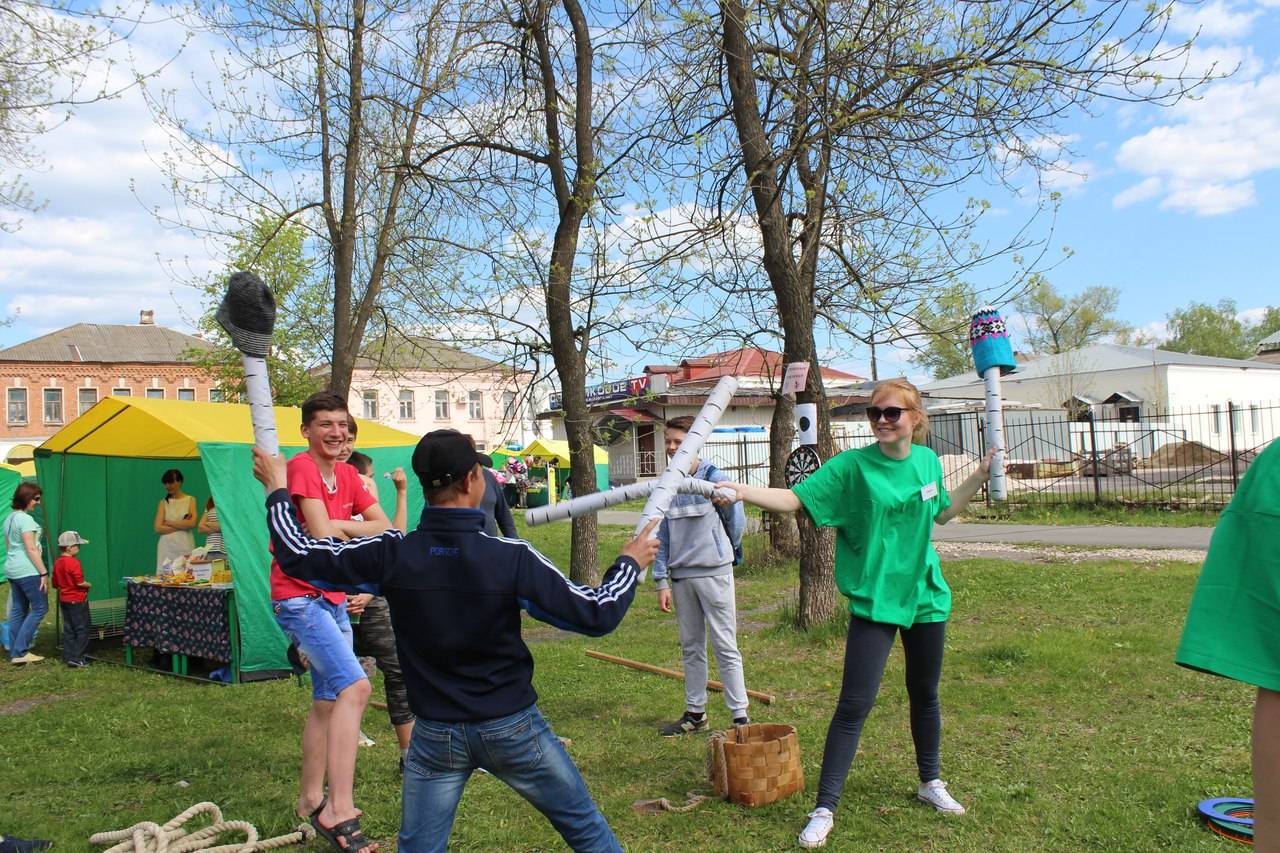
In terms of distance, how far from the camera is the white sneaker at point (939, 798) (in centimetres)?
414

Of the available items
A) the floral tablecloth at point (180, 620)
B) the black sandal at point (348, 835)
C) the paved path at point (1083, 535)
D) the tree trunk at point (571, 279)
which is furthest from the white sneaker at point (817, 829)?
the paved path at point (1083, 535)

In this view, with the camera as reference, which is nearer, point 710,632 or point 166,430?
point 710,632

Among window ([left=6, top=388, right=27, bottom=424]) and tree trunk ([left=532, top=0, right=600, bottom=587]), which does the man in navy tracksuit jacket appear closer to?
tree trunk ([left=532, top=0, right=600, bottom=587])

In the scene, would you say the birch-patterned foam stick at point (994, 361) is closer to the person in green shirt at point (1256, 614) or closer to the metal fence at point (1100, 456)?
the person in green shirt at point (1256, 614)

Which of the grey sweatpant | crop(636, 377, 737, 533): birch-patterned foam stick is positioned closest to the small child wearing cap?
the grey sweatpant

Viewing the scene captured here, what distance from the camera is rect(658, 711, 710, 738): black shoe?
564 cm

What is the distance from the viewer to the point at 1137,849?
12.2 ft

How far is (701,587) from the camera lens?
5.50 metres

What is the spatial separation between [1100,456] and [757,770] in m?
30.8

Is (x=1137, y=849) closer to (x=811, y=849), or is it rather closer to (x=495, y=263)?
(x=811, y=849)

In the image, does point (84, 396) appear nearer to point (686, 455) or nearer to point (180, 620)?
point (180, 620)

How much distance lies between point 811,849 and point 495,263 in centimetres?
869

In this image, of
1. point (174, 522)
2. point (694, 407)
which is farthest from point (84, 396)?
point (174, 522)

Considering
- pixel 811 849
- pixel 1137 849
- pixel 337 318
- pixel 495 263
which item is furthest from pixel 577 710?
pixel 337 318
